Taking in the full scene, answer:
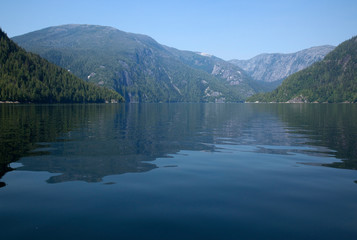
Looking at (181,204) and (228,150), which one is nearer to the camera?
(181,204)

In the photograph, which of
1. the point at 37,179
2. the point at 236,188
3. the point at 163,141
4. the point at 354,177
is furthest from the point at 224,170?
the point at 163,141

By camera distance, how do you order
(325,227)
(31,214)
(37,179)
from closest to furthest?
(325,227) → (31,214) → (37,179)

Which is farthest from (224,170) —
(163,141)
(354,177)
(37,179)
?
(163,141)

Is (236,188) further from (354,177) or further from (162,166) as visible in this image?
(354,177)

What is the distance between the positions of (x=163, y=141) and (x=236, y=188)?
709 inches

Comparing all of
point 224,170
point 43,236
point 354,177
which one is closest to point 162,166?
point 224,170

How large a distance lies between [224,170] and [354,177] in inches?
321

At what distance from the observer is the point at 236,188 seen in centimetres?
1479

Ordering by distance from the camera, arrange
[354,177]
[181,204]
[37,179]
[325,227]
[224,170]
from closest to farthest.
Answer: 1. [325,227]
2. [181,204]
3. [37,179]
4. [354,177]
5. [224,170]

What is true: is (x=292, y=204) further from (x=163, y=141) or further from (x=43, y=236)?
(x=163, y=141)

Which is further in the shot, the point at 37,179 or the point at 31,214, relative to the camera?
the point at 37,179

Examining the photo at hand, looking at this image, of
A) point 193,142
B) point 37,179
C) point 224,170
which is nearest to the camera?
point 37,179

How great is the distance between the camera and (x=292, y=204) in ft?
40.8

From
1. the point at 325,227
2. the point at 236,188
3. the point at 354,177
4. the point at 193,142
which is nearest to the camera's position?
the point at 325,227
